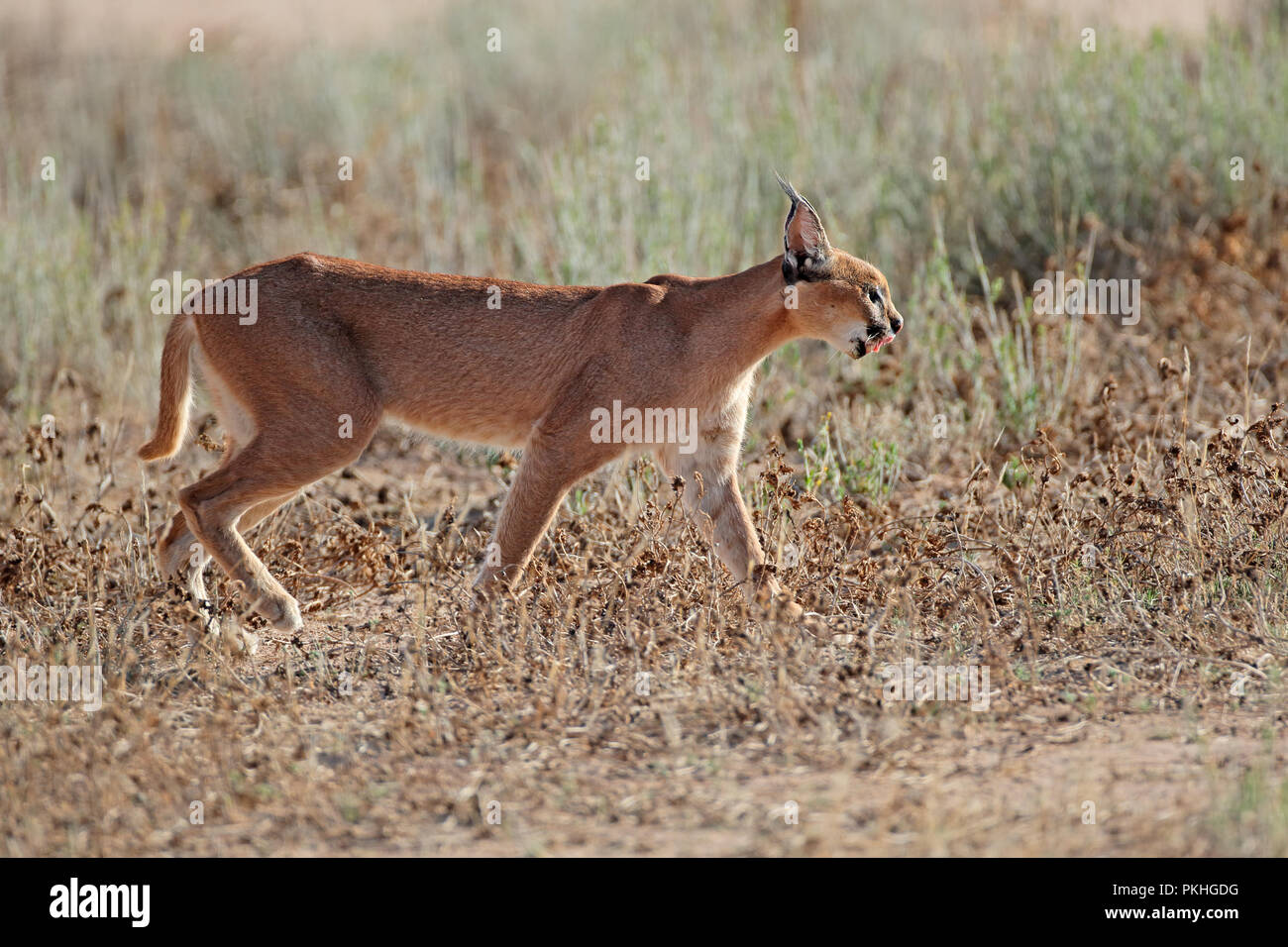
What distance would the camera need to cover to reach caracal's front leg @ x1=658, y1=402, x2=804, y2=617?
205 inches

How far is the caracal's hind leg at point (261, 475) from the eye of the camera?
16.2 feet

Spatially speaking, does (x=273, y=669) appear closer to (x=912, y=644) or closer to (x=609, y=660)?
(x=609, y=660)

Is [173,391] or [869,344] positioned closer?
[869,344]

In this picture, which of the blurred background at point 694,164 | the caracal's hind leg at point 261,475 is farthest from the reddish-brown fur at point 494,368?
the blurred background at point 694,164

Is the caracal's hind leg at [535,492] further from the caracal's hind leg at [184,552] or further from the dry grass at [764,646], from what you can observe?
the caracal's hind leg at [184,552]

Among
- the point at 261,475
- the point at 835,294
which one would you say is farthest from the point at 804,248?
the point at 261,475

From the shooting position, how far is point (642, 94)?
9.05 m

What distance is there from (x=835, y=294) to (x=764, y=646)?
127 cm

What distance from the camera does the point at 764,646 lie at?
14.8 ft

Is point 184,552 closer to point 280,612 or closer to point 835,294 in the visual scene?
point 280,612

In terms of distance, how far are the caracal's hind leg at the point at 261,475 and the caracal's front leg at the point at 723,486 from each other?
45.3 inches

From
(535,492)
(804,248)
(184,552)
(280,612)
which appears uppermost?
(804,248)

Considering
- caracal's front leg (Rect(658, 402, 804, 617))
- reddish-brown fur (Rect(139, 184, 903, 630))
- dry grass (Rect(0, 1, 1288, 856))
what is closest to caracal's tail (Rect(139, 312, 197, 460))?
reddish-brown fur (Rect(139, 184, 903, 630))
